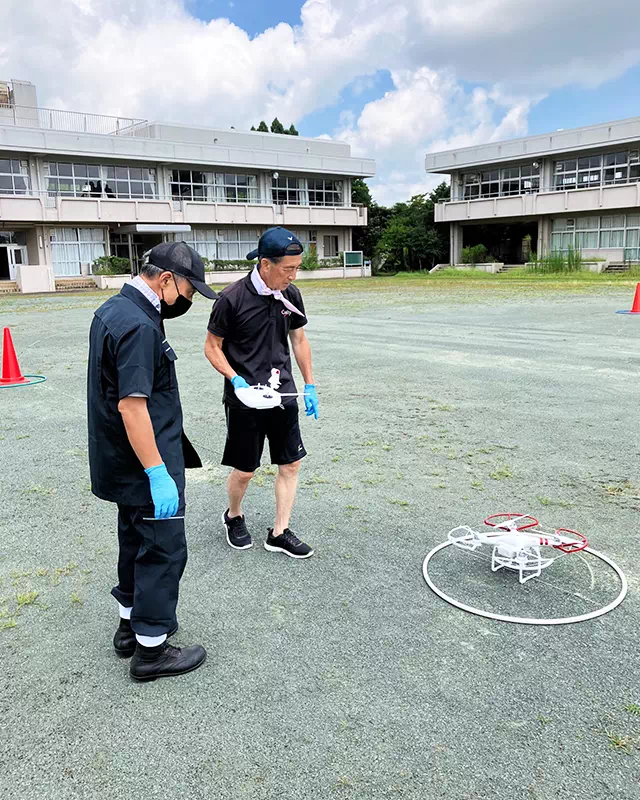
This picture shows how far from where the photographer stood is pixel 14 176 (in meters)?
42.5

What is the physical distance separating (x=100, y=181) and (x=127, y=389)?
48276 millimetres

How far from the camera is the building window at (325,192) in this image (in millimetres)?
58156

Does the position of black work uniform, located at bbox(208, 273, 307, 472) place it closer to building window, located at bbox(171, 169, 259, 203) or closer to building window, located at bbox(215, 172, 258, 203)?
building window, located at bbox(171, 169, 259, 203)

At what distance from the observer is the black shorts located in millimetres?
4047

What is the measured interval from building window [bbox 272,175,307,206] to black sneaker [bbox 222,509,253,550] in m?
54.0

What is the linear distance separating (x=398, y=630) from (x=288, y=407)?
1448 mm

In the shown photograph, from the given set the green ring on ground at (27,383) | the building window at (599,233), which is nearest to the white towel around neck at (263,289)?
the green ring on ground at (27,383)

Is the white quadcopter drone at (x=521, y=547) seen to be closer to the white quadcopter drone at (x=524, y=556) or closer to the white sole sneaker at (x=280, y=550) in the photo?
the white quadcopter drone at (x=524, y=556)

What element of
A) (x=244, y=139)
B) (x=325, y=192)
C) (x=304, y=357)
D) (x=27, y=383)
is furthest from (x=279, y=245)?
(x=325, y=192)

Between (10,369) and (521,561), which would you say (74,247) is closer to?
(10,369)

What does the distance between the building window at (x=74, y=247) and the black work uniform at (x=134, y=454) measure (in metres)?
45.3

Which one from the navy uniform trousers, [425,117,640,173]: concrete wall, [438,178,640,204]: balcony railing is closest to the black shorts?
the navy uniform trousers

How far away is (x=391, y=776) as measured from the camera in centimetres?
231

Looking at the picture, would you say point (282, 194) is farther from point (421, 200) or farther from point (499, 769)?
point (499, 769)
